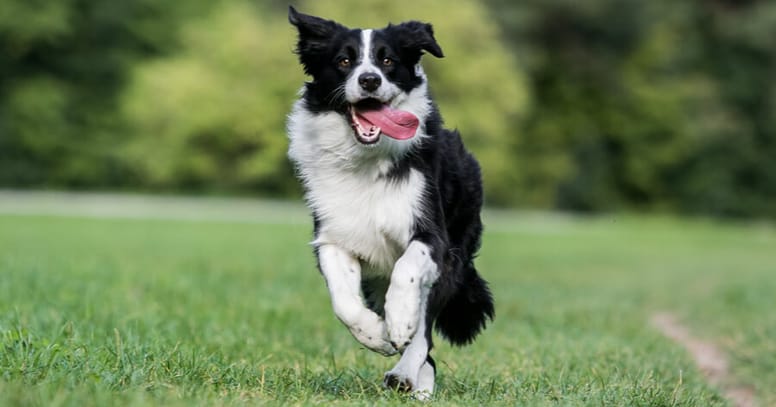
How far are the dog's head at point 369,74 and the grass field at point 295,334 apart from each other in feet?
4.62

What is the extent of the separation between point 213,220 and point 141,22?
2139cm

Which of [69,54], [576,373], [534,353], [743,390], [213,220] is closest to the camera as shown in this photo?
[576,373]

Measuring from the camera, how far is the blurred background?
4119 cm

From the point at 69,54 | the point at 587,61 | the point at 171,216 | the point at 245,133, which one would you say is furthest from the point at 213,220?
the point at 587,61

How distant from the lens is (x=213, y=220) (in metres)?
32.9

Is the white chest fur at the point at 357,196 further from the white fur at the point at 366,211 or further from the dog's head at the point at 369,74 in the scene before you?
the dog's head at the point at 369,74

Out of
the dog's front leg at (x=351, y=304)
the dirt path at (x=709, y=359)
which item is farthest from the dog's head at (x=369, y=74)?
the dirt path at (x=709, y=359)

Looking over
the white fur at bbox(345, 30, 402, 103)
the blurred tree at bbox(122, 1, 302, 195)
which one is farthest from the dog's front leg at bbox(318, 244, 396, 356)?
the blurred tree at bbox(122, 1, 302, 195)

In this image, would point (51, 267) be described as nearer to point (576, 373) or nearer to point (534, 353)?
point (534, 353)

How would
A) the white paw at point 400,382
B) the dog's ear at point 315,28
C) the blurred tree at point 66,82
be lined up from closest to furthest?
1. the white paw at point 400,382
2. the dog's ear at point 315,28
3. the blurred tree at point 66,82

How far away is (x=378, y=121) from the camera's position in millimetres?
5500

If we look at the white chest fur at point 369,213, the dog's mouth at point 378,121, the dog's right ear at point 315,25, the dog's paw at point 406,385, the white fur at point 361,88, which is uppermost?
the dog's right ear at point 315,25

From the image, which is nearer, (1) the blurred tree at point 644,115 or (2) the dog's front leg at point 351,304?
(2) the dog's front leg at point 351,304

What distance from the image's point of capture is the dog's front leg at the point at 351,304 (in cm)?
529
